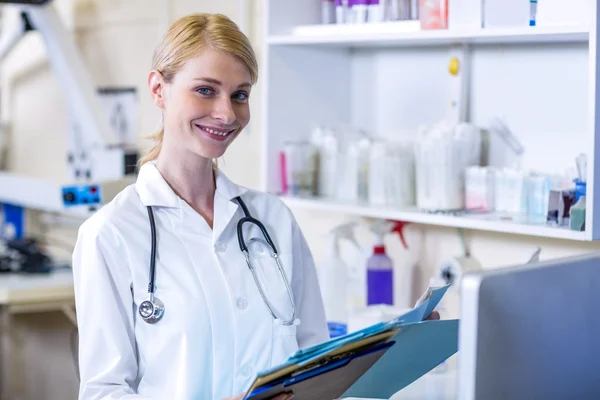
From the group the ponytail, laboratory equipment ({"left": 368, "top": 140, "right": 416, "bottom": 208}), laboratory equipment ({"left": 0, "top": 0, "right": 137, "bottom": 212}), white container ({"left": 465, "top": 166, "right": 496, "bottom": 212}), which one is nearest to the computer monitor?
the ponytail

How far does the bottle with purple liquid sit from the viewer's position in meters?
2.19

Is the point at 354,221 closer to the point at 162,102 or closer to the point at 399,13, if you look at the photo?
the point at 399,13

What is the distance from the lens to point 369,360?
49.0 inches

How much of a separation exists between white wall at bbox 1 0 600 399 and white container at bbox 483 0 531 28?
0.50 metres

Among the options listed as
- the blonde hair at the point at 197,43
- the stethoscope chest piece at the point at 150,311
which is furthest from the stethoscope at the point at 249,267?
the blonde hair at the point at 197,43

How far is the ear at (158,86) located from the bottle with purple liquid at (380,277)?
0.85 metres

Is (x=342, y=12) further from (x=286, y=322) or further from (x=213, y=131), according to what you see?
(x=286, y=322)

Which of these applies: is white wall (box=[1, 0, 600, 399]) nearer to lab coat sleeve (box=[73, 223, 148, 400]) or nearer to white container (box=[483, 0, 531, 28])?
white container (box=[483, 0, 531, 28])

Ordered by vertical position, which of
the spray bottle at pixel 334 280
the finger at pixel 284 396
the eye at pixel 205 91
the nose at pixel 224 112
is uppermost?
the eye at pixel 205 91

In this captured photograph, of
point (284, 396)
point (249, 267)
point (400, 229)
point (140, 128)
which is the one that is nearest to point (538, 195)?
point (400, 229)

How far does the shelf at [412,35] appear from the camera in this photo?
169 centimetres

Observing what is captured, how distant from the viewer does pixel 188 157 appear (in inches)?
60.3

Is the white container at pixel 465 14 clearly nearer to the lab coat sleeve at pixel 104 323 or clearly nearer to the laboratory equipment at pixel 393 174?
the laboratory equipment at pixel 393 174

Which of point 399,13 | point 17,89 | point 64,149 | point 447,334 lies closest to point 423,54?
point 399,13
